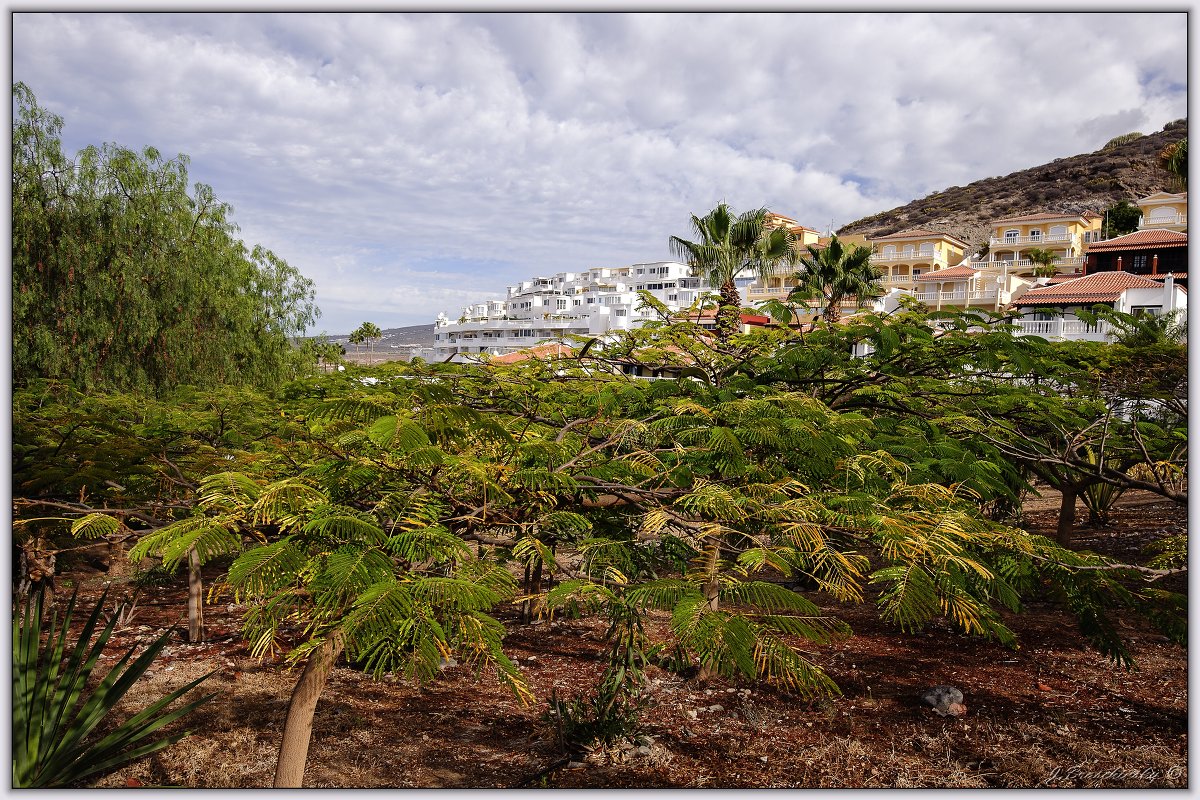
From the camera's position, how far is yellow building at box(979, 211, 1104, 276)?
155 feet

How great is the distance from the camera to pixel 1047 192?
6938 centimetres

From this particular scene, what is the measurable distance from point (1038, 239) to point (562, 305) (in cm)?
4498

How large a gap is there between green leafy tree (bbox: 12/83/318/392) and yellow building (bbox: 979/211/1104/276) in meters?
46.8

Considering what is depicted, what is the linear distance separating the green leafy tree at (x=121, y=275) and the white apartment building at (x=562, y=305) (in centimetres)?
3795

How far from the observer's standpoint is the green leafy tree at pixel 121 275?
11039mm

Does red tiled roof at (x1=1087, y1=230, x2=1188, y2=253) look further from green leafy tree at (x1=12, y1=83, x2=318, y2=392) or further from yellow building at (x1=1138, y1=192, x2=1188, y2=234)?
green leafy tree at (x1=12, y1=83, x2=318, y2=392)

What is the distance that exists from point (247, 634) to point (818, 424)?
97.8 inches

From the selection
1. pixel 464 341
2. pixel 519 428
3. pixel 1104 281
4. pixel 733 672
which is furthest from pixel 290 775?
pixel 464 341

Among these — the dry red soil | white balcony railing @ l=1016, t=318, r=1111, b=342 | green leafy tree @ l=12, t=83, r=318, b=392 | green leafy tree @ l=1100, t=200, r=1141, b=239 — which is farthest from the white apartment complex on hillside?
green leafy tree @ l=12, t=83, r=318, b=392

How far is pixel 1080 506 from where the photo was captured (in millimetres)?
11852

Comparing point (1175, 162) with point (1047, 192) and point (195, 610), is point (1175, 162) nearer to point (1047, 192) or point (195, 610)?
point (195, 610)

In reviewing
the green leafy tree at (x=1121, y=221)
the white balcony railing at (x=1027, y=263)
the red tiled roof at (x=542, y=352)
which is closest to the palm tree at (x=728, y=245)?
the red tiled roof at (x=542, y=352)

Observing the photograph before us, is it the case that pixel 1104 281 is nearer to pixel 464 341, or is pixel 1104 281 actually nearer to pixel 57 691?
pixel 57 691

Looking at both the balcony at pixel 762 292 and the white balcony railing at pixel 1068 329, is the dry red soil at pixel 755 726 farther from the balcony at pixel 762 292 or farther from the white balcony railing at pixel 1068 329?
the balcony at pixel 762 292
